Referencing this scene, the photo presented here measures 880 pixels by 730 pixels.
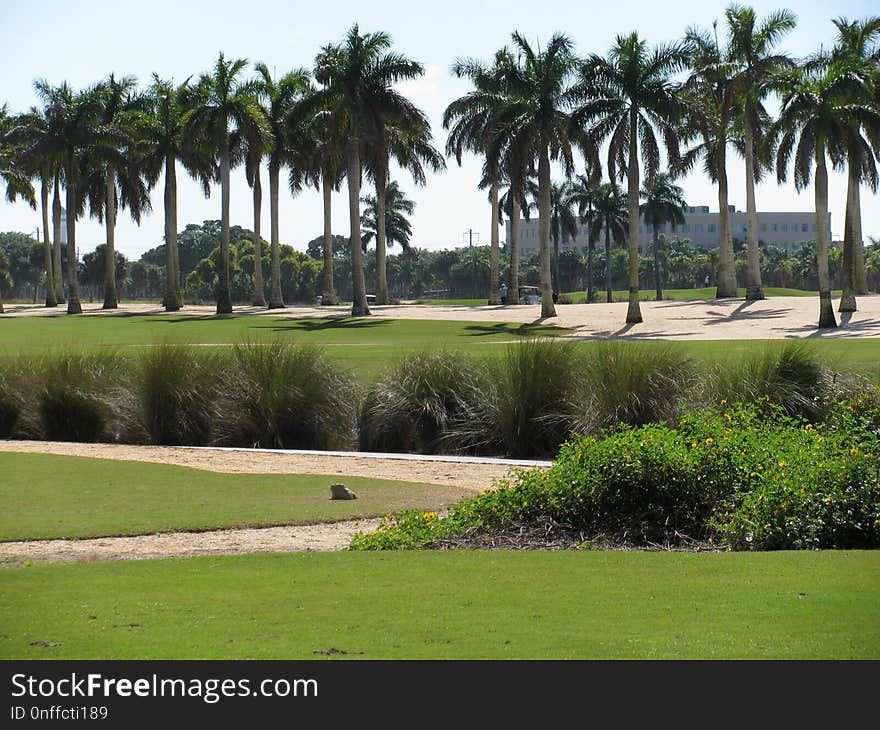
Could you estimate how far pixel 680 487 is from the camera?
1133cm

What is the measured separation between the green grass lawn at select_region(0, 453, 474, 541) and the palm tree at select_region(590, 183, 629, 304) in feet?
291

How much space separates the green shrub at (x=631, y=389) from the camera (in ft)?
56.0

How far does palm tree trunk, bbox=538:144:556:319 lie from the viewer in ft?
175

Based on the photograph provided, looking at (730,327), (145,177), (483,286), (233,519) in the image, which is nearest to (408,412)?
(233,519)

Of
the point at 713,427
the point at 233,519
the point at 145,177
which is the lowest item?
the point at 233,519

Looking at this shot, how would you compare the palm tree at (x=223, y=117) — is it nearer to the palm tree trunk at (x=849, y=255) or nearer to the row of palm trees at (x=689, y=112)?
the row of palm trees at (x=689, y=112)

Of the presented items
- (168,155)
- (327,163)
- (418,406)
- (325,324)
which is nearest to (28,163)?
(168,155)

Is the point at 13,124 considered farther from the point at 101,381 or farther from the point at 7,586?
the point at 7,586

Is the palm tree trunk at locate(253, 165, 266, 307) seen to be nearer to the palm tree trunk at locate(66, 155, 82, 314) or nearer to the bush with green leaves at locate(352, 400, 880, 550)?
the palm tree trunk at locate(66, 155, 82, 314)

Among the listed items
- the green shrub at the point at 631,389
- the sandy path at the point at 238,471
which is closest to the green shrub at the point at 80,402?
the sandy path at the point at 238,471

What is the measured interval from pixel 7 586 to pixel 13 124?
73261mm

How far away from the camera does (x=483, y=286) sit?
14538cm

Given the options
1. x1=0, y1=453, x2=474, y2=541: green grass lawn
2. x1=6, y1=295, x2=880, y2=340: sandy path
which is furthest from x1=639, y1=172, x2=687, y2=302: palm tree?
x1=0, y1=453, x2=474, y2=541: green grass lawn

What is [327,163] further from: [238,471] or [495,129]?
[238,471]
